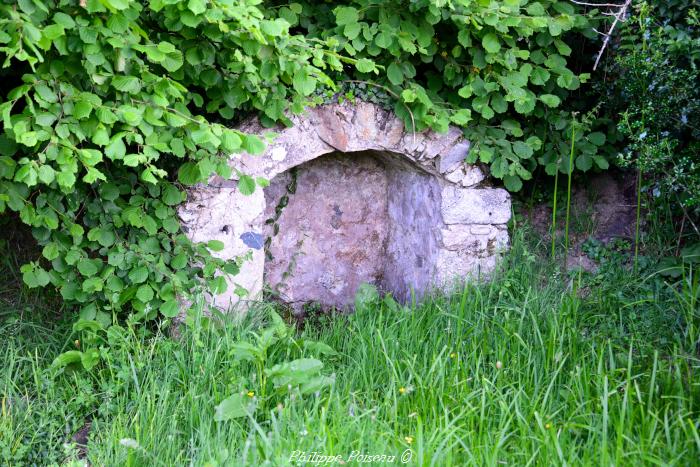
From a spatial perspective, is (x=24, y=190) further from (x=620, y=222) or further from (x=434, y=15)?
(x=620, y=222)

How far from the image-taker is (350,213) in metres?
5.07

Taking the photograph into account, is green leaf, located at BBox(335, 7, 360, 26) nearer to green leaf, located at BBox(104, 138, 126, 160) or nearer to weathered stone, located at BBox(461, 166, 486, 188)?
weathered stone, located at BBox(461, 166, 486, 188)

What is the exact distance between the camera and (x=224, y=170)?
333 cm

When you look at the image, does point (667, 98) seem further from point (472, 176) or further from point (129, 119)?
point (129, 119)

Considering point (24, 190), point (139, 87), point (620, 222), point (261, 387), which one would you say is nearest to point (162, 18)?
point (139, 87)

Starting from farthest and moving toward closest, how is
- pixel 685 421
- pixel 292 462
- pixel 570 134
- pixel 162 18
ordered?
pixel 570 134
pixel 162 18
pixel 685 421
pixel 292 462

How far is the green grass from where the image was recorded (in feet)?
8.69

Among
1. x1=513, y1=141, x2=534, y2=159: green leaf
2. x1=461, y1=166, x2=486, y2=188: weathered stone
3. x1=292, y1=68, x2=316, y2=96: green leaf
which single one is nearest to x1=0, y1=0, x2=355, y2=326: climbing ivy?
x1=292, y1=68, x2=316, y2=96: green leaf

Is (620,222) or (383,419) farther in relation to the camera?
(620,222)

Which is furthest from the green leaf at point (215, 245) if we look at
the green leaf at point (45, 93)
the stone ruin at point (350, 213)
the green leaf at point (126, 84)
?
the green leaf at point (45, 93)

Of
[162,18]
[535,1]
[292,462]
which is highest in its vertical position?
[535,1]

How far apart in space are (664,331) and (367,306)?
1.59 metres

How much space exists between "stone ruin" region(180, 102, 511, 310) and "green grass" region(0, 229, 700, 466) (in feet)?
1.76

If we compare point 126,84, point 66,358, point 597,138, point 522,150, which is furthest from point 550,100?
point 66,358
